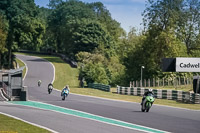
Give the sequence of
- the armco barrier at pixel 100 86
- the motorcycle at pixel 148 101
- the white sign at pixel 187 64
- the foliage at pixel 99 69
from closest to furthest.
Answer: the motorcycle at pixel 148 101
the white sign at pixel 187 64
the armco barrier at pixel 100 86
the foliage at pixel 99 69

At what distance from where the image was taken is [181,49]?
246 ft

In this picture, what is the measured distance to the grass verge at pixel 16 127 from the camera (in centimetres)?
1526

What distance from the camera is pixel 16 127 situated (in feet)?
52.8

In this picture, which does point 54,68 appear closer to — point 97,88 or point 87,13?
point 97,88

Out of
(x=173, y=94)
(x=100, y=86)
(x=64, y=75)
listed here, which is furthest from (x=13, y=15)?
(x=173, y=94)

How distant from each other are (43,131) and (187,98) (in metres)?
25.3

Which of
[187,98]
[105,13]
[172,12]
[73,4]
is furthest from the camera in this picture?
[105,13]

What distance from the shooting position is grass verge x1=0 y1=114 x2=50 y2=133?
15.3 meters

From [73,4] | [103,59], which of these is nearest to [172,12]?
[103,59]

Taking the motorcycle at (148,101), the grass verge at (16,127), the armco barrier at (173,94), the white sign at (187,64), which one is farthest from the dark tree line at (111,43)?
the grass verge at (16,127)

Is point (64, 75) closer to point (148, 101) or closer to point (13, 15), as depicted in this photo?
point (13, 15)

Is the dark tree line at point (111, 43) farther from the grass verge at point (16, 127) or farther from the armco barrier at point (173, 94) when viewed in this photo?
the grass verge at point (16, 127)

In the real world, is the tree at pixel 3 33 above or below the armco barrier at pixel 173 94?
above

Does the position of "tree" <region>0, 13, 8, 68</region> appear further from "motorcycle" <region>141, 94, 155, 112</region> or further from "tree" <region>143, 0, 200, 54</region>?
"motorcycle" <region>141, 94, 155, 112</region>
